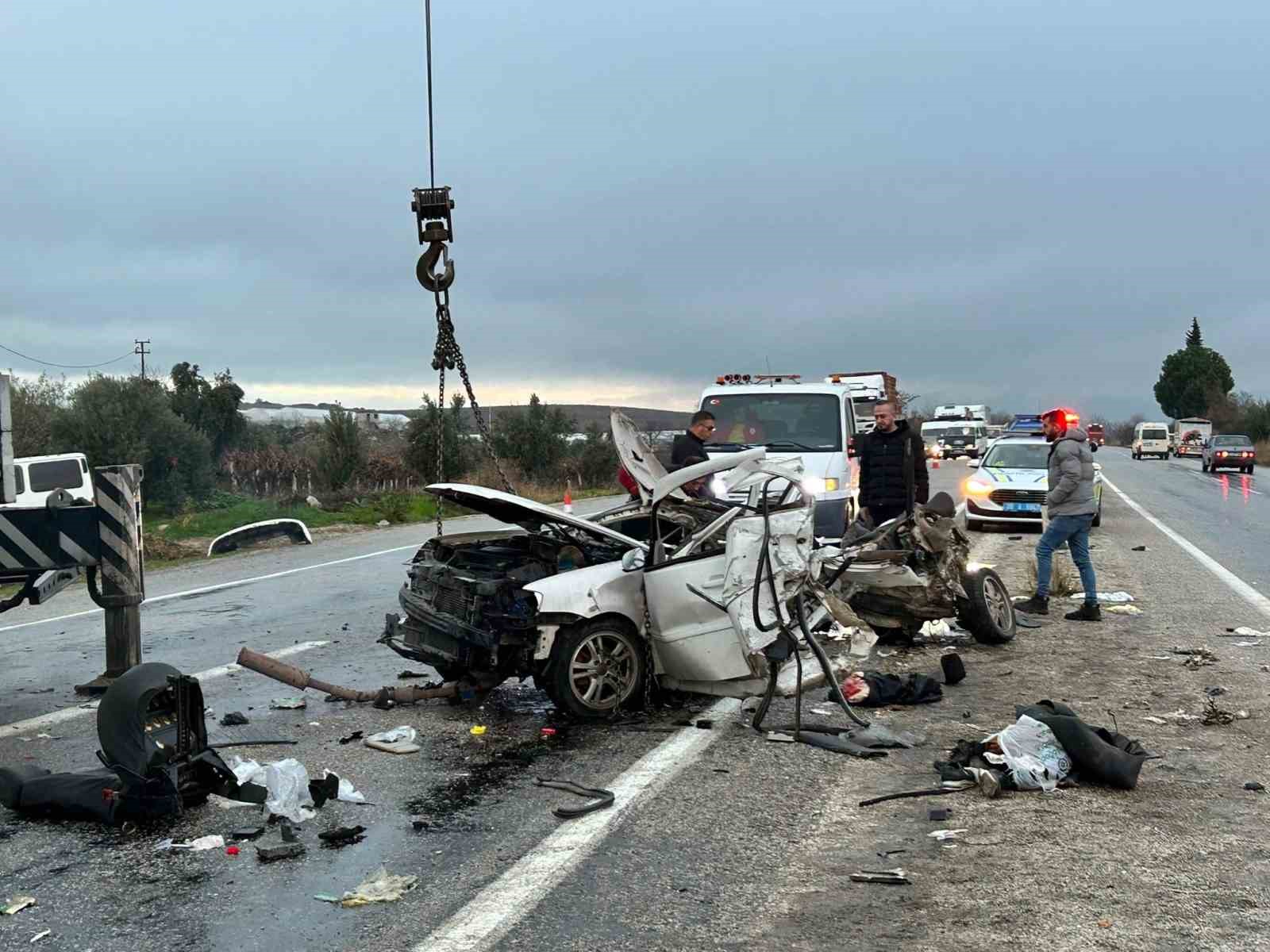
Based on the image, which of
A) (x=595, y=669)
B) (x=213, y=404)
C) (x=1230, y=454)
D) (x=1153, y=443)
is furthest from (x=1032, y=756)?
(x=1153, y=443)

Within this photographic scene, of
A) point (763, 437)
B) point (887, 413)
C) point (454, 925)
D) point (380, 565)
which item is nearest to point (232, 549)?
point (380, 565)

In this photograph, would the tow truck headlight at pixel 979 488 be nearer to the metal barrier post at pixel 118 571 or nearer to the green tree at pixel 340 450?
the metal barrier post at pixel 118 571

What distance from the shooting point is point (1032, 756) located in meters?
5.43

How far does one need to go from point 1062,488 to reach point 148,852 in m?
8.42

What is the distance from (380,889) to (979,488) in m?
16.3

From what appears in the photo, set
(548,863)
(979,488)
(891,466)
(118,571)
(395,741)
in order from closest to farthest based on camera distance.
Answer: (548,863)
(395,741)
(118,571)
(891,466)
(979,488)

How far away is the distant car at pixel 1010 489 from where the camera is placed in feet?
60.3

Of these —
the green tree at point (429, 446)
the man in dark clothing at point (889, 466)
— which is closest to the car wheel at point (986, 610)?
the man in dark clothing at point (889, 466)

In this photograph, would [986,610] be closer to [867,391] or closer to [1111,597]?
[1111,597]

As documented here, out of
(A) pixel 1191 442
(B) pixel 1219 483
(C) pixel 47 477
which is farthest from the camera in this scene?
(A) pixel 1191 442

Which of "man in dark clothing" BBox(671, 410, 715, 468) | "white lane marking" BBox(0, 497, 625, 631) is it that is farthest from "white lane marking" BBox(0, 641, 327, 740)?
"man in dark clothing" BBox(671, 410, 715, 468)

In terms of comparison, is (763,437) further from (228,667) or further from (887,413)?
(228,667)

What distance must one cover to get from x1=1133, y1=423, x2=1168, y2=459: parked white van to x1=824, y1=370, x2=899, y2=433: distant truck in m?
54.7

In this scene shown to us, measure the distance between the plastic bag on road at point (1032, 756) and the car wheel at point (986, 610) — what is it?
3298 mm
